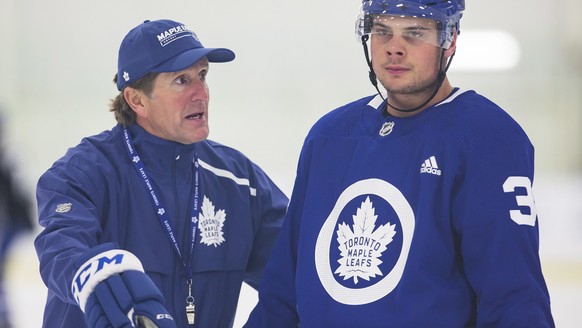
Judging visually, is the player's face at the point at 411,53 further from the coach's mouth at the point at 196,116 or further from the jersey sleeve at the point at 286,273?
the coach's mouth at the point at 196,116

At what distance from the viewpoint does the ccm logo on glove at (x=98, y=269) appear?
1664mm

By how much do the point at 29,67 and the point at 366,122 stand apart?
191 inches

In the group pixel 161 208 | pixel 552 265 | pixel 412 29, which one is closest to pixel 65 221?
pixel 161 208

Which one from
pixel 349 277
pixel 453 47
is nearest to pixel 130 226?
pixel 349 277

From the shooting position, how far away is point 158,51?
7.11 feet

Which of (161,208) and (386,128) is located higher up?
(386,128)

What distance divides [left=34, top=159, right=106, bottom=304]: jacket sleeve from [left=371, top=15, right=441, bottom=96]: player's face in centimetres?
67

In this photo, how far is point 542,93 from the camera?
654cm

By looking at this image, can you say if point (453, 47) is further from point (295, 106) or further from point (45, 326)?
point (295, 106)

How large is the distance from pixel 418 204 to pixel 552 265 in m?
3.63

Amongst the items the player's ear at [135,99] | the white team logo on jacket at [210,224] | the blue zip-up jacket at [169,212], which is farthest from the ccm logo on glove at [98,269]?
the player's ear at [135,99]

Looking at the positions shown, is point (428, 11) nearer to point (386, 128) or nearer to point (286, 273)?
point (386, 128)

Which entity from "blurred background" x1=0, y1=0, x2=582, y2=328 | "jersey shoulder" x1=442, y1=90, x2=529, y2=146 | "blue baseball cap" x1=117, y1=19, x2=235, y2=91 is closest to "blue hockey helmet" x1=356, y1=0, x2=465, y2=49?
"jersey shoulder" x1=442, y1=90, x2=529, y2=146

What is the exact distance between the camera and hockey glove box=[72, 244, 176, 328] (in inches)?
63.3
